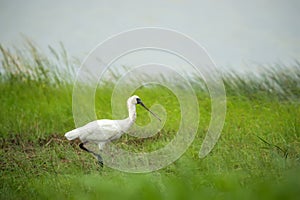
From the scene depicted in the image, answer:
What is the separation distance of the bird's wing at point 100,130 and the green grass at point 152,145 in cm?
31

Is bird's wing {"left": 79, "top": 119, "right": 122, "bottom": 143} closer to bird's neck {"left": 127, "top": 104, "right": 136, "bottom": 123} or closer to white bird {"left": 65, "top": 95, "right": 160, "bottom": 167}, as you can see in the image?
white bird {"left": 65, "top": 95, "right": 160, "bottom": 167}

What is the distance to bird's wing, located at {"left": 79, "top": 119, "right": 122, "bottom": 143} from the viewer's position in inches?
282

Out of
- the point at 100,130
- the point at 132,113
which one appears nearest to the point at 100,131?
the point at 100,130

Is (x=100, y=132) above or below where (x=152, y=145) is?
above

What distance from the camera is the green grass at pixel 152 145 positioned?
3.75m

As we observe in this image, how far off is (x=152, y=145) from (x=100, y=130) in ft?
3.77

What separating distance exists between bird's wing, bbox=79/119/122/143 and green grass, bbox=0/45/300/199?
309 mm

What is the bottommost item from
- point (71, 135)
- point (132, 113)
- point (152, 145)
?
point (152, 145)

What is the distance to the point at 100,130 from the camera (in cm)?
715

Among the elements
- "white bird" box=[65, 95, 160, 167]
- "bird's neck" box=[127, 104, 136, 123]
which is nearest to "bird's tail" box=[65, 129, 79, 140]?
"white bird" box=[65, 95, 160, 167]

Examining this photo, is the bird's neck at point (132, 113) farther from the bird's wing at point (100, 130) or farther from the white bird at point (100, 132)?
the bird's wing at point (100, 130)

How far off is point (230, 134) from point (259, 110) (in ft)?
5.15

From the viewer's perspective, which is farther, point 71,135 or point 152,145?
point 152,145

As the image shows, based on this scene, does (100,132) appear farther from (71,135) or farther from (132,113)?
(132,113)
